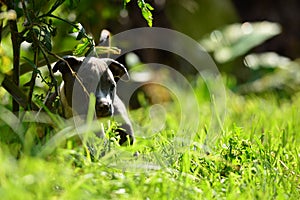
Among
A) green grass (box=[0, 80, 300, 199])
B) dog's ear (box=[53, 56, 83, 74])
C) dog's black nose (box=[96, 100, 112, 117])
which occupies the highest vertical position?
dog's ear (box=[53, 56, 83, 74])

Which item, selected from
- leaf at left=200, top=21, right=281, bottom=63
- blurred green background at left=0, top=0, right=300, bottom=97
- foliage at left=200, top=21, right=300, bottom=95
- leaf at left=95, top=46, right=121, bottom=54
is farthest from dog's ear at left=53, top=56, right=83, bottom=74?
leaf at left=200, top=21, right=281, bottom=63

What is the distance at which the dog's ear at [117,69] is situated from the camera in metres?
3.03

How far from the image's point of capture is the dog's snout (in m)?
2.76

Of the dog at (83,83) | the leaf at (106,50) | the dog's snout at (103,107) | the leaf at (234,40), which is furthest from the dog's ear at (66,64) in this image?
the leaf at (234,40)

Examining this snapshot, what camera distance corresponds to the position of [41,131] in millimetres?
3039

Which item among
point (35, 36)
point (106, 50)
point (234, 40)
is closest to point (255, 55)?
point (234, 40)

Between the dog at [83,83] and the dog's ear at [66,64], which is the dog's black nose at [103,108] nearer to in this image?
the dog at [83,83]

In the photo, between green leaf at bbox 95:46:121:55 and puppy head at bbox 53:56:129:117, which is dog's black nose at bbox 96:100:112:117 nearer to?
puppy head at bbox 53:56:129:117

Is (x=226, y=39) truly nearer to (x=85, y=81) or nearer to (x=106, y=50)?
(x=106, y=50)

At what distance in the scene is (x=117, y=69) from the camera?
309cm

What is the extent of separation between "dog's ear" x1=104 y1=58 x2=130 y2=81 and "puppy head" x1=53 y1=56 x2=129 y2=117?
0.07 m

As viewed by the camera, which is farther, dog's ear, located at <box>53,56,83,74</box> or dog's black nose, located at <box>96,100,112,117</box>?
dog's ear, located at <box>53,56,83,74</box>

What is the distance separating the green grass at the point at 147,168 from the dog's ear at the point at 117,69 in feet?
1.14

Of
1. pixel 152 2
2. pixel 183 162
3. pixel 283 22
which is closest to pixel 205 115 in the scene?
pixel 183 162
